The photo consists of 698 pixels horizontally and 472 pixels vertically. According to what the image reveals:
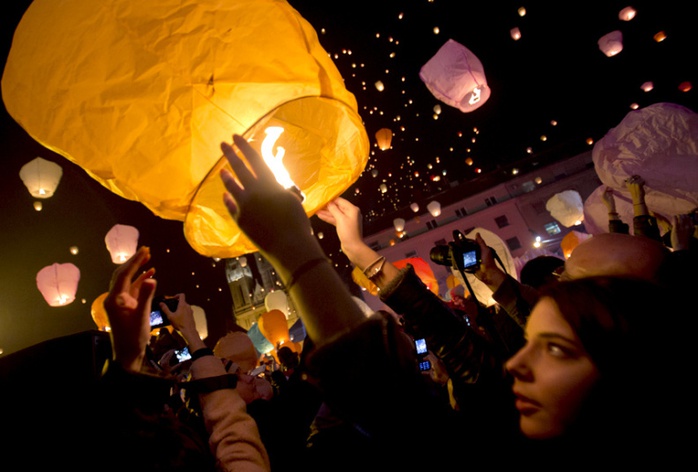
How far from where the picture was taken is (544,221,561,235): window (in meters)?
30.9

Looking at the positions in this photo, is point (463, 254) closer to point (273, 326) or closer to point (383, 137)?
point (383, 137)

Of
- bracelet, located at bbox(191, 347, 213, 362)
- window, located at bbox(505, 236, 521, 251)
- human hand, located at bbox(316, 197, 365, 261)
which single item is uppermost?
human hand, located at bbox(316, 197, 365, 261)

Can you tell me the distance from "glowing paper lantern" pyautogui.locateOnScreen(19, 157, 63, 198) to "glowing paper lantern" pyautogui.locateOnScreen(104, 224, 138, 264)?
151 cm

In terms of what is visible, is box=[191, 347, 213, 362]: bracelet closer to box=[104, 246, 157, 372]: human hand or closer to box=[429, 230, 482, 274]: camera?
box=[104, 246, 157, 372]: human hand

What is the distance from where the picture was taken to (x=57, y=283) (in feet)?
25.8

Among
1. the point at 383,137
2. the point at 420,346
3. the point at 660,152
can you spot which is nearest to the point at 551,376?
the point at 660,152

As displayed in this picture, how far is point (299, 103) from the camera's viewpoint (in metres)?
1.63

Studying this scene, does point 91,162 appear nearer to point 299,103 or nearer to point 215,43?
point 215,43

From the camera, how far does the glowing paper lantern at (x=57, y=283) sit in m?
7.82

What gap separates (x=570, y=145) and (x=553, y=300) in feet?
128

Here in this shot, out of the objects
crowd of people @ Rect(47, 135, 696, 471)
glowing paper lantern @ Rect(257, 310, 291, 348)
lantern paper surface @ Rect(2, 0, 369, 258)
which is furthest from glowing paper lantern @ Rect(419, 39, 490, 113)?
glowing paper lantern @ Rect(257, 310, 291, 348)

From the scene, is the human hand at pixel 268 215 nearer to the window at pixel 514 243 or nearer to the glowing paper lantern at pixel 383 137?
the glowing paper lantern at pixel 383 137

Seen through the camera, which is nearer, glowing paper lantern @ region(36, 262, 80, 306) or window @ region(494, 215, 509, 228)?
glowing paper lantern @ region(36, 262, 80, 306)

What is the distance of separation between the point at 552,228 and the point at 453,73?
102 feet
